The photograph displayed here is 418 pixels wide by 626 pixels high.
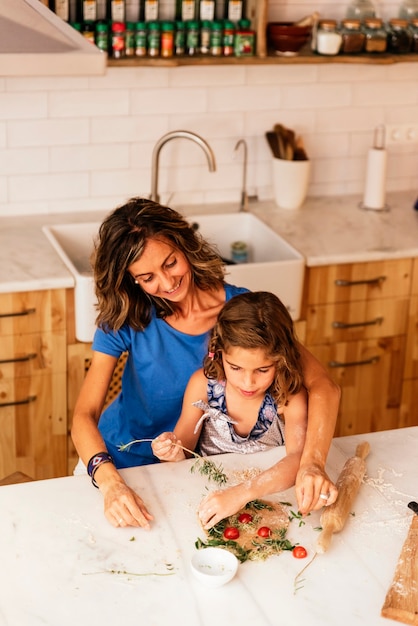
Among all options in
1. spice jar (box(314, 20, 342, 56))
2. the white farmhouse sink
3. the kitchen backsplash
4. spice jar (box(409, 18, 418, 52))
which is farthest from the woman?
spice jar (box(409, 18, 418, 52))

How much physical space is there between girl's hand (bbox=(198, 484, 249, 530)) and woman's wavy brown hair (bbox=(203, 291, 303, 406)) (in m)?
0.36

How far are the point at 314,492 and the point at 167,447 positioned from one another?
1.22 feet

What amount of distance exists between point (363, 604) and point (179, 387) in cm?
101

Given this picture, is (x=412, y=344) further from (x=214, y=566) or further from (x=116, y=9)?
(x=214, y=566)

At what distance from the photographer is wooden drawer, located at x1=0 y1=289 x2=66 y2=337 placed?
3273mm

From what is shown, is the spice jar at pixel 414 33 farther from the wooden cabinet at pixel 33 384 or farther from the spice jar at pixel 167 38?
the wooden cabinet at pixel 33 384

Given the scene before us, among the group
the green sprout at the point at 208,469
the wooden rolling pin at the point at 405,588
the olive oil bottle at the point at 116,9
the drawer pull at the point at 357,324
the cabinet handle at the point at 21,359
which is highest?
the olive oil bottle at the point at 116,9

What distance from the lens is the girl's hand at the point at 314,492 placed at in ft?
6.92

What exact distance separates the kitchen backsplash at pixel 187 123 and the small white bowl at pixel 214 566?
221 centimetres

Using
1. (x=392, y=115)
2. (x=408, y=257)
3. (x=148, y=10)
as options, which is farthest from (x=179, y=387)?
(x=392, y=115)

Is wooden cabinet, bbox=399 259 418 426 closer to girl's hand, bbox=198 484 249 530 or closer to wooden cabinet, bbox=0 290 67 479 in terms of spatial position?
wooden cabinet, bbox=0 290 67 479

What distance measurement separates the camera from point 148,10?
12.1 feet

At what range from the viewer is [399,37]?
3932mm

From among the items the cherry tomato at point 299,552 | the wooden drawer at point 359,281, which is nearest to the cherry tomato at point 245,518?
the cherry tomato at point 299,552
